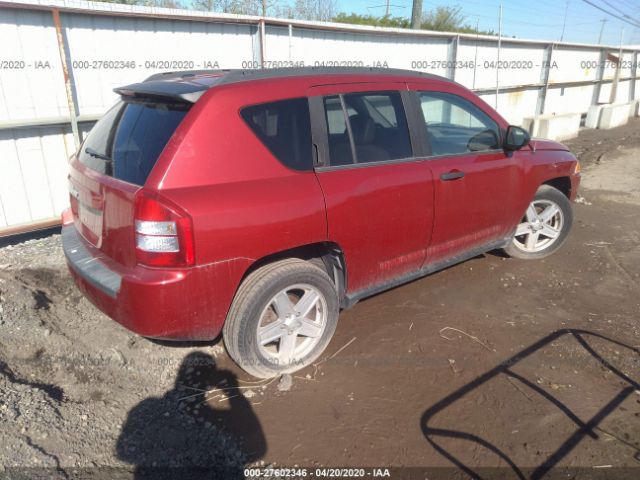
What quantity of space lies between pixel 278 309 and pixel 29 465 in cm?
150

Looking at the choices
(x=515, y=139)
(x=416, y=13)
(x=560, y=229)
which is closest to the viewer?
(x=515, y=139)

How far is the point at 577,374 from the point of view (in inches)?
126

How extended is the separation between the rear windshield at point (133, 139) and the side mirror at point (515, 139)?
2.68 meters

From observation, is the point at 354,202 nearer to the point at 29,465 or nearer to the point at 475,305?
the point at 475,305

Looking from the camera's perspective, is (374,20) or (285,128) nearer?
(285,128)

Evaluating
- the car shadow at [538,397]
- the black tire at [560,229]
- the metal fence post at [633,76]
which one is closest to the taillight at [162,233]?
the car shadow at [538,397]

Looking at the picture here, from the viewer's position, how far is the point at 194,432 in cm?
269

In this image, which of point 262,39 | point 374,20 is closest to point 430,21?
point 374,20

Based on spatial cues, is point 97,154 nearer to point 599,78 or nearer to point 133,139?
point 133,139

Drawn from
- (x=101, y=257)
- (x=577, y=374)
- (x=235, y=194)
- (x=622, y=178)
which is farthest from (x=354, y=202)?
(x=622, y=178)

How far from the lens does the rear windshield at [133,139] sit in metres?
2.67

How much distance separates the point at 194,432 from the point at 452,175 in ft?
8.18

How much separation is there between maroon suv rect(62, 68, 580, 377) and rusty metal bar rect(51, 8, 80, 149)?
2306 mm

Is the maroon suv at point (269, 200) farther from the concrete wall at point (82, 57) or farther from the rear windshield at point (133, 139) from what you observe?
the concrete wall at point (82, 57)
